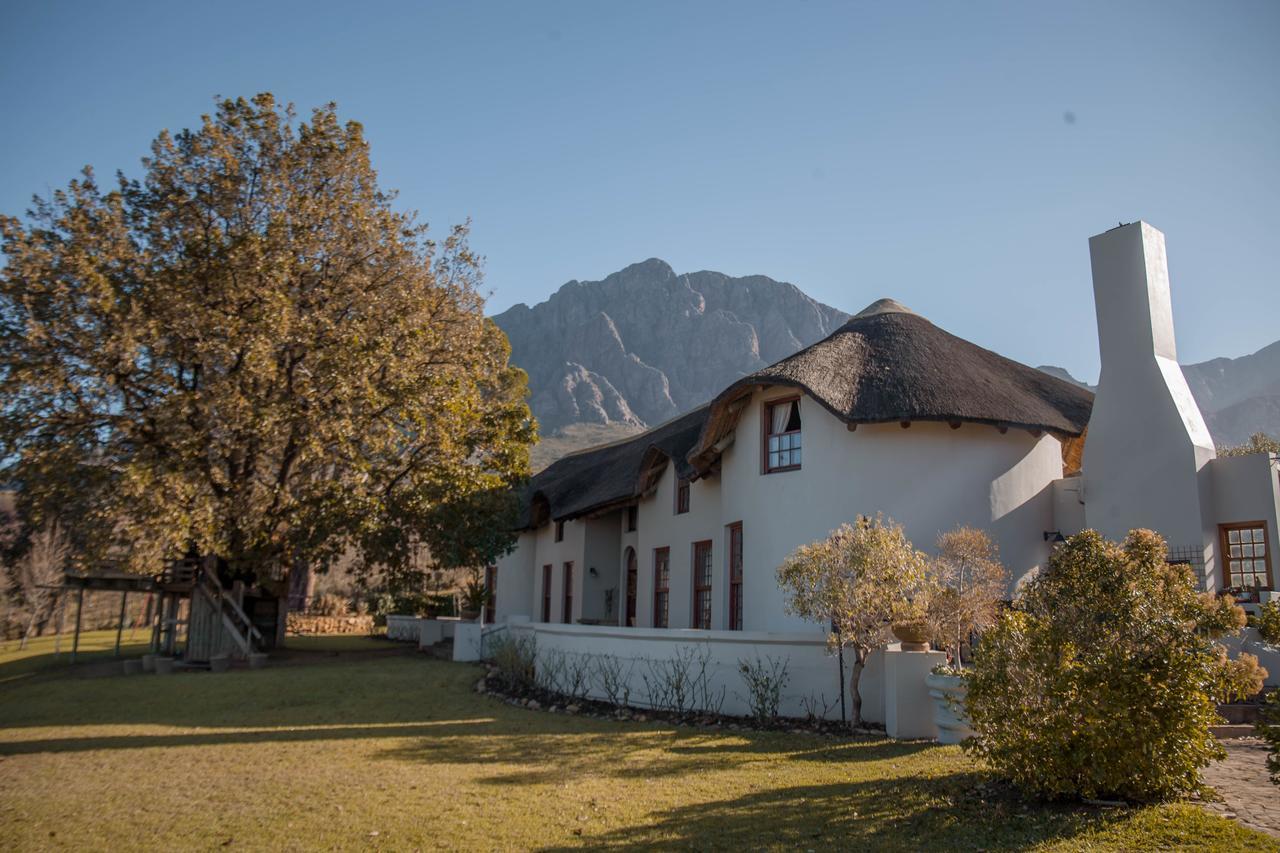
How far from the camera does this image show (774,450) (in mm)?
18141

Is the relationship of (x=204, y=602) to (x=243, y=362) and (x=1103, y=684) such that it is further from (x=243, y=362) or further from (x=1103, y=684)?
(x=1103, y=684)

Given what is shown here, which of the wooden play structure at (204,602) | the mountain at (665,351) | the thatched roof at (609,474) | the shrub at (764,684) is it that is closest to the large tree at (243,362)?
the wooden play structure at (204,602)

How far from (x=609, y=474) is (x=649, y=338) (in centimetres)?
10348

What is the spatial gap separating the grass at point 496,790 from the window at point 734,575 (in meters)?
6.49

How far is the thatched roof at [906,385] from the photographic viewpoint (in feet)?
53.5

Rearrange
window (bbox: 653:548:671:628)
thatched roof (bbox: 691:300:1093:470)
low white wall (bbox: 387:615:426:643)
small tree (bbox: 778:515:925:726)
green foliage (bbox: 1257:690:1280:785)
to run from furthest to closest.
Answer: low white wall (bbox: 387:615:426:643) → window (bbox: 653:548:671:628) → thatched roof (bbox: 691:300:1093:470) → small tree (bbox: 778:515:925:726) → green foliage (bbox: 1257:690:1280:785)

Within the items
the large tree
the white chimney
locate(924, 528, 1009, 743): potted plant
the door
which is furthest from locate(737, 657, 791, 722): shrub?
the door

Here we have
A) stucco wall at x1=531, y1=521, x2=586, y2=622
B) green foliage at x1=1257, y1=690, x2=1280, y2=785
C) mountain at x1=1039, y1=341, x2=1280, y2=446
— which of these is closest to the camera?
Answer: green foliage at x1=1257, y1=690, x2=1280, y2=785

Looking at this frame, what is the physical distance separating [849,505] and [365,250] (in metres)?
13.2

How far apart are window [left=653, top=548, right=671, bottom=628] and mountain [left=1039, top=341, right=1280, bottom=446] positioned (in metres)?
74.2

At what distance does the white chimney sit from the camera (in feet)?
47.9

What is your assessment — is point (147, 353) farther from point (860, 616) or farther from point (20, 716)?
point (860, 616)

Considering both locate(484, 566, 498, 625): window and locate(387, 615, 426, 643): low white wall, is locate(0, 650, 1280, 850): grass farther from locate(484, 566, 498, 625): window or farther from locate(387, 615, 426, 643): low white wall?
locate(484, 566, 498, 625): window

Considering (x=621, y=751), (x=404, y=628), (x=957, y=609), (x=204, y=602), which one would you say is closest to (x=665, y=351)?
(x=404, y=628)
